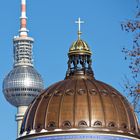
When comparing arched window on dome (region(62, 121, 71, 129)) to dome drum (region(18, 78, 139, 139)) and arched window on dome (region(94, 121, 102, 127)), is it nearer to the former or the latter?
dome drum (region(18, 78, 139, 139))

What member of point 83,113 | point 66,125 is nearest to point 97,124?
point 83,113

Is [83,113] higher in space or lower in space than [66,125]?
higher

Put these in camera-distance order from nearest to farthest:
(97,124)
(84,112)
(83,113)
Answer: (84,112) → (83,113) → (97,124)

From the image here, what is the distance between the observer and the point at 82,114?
86.7 m

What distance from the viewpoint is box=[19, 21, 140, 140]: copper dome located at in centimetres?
8631

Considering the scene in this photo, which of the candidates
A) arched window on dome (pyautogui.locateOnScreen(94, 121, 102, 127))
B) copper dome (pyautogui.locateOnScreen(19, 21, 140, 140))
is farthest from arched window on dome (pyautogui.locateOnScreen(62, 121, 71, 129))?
arched window on dome (pyautogui.locateOnScreen(94, 121, 102, 127))

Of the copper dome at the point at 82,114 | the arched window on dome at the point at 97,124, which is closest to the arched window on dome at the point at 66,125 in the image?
the copper dome at the point at 82,114

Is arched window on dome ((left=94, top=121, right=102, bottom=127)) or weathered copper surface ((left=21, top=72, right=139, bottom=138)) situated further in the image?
arched window on dome ((left=94, top=121, right=102, bottom=127))

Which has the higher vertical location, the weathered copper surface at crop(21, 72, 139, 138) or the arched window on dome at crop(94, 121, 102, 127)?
the weathered copper surface at crop(21, 72, 139, 138)

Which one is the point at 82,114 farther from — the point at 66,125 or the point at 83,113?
the point at 66,125

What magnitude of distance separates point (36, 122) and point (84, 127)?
5.40 m

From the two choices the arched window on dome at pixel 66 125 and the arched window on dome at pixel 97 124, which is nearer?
the arched window on dome at pixel 66 125

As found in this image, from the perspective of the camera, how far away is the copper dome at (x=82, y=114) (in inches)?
3398

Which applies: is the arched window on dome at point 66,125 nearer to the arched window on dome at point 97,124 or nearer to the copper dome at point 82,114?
the copper dome at point 82,114
